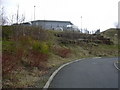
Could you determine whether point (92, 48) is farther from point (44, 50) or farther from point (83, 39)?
point (44, 50)

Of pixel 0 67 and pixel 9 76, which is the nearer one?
pixel 0 67

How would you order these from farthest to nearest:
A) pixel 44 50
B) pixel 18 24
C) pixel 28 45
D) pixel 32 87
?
pixel 18 24
pixel 44 50
pixel 28 45
pixel 32 87

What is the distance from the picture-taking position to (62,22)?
110938 millimetres

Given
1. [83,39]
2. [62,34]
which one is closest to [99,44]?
[83,39]

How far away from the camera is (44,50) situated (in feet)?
89.6

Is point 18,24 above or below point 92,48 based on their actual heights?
above

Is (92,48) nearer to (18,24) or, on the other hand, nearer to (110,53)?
(110,53)

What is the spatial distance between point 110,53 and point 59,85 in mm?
48718

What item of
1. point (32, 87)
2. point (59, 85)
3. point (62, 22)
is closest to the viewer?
point (32, 87)

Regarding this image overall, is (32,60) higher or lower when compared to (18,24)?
lower

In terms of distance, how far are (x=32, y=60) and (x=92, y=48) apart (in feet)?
138

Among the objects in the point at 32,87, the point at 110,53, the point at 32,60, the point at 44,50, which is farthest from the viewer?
the point at 110,53

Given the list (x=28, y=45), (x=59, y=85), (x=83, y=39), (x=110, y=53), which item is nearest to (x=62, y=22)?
(x=83, y=39)

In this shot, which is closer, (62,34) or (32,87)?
(32,87)
